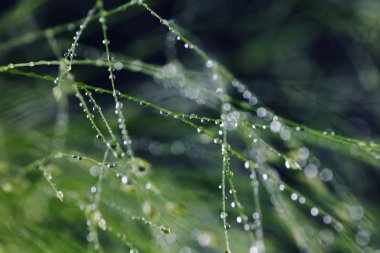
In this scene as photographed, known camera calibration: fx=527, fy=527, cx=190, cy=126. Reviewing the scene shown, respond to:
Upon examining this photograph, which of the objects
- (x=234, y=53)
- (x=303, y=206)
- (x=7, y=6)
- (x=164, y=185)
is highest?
(x=234, y=53)

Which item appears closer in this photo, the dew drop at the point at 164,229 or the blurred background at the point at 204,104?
the dew drop at the point at 164,229

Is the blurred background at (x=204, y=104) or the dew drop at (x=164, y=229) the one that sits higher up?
the blurred background at (x=204, y=104)

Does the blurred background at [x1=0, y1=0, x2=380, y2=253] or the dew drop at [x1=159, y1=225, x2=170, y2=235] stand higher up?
the blurred background at [x1=0, y1=0, x2=380, y2=253]

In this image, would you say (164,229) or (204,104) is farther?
(204,104)

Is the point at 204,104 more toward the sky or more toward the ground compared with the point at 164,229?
more toward the sky

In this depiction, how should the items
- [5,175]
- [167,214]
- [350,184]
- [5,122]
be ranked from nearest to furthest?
[5,175], [167,214], [5,122], [350,184]

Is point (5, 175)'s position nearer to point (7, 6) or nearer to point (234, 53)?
point (7, 6)

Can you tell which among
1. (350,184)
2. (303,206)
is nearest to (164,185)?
(303,206)

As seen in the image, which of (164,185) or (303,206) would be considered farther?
(303,206)
